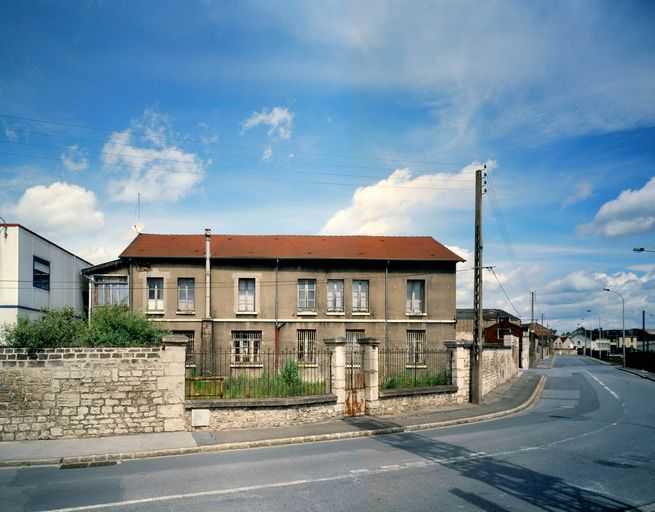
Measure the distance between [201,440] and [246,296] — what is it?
51.8 ft

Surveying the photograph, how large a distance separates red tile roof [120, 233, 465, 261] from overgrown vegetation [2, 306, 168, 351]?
9.87 meters

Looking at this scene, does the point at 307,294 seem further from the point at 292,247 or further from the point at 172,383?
the point at 172,383

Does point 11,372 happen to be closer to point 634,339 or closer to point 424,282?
point 424,282

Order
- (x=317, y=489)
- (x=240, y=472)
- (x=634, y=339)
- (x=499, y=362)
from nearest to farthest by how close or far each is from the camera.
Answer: (x=317, y=489) → (x=240, y=472) → (x=499, y=362) → (x=634, y=339)

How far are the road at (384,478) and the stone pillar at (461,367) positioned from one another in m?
5.60

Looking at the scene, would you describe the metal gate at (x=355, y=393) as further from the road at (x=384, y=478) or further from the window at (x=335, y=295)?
the window at (x=335, y=295)

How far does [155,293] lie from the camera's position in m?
27.9

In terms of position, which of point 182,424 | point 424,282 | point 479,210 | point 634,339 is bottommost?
point 634,339

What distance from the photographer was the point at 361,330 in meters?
29.0

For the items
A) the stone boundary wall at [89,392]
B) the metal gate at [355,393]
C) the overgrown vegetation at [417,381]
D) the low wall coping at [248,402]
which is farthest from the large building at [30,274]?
the overgrown vegetation at [417,381]

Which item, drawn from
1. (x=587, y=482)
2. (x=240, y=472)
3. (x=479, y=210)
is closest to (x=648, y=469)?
(x=587, y=482)

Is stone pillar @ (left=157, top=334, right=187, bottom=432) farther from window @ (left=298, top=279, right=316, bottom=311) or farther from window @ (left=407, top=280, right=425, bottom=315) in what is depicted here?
window @ (left=407, top=280, right=425, bottom=315)

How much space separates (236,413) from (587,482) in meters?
8.57

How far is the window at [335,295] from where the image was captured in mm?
29047
